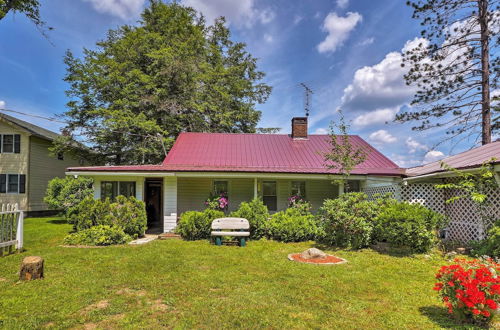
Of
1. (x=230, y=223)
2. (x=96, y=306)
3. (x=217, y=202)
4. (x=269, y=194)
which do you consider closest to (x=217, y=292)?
(x=96, y=306)

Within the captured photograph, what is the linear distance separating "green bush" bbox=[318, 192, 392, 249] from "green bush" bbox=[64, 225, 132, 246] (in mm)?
6683

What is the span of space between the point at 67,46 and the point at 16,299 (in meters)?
19.6

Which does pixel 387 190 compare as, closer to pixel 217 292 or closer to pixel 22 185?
pixel 217 292

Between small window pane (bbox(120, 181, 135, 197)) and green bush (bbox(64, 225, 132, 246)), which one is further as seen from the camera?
small window pane (bbox(120, 181, 135, 197))

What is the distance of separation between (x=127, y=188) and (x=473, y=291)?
11013mm

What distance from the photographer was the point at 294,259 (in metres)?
6.71

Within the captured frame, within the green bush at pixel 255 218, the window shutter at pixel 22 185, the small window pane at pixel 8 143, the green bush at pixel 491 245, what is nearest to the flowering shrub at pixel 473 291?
the green bush at pixel 491 245

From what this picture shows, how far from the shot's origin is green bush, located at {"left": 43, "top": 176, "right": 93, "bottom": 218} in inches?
576

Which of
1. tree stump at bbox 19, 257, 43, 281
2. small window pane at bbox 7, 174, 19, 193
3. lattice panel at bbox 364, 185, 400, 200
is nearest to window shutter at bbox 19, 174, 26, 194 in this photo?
small window pane at bbox 7, 174, 19, 193

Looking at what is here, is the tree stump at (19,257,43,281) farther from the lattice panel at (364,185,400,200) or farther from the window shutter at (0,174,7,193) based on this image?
the window shutter at (0,174,7,193)

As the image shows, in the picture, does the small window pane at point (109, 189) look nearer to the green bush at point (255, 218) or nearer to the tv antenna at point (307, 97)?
the green bush at point (255, 218)

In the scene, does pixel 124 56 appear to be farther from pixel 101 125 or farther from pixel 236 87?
pixel 236 87

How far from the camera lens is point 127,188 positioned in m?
11.1

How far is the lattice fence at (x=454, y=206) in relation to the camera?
283 inches
